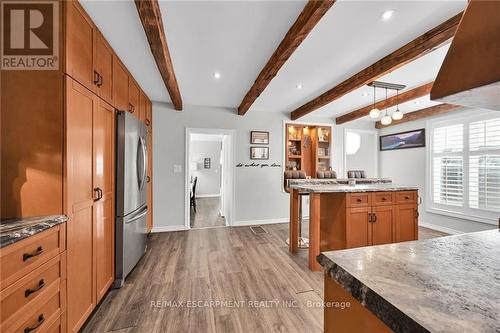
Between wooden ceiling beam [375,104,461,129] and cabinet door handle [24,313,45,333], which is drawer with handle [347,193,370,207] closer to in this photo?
cabinet door handle [24,313,45,333]

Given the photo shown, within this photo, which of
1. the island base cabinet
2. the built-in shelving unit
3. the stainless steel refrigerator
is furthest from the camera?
the built-in shelving unit

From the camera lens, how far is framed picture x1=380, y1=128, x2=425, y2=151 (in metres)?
4.49

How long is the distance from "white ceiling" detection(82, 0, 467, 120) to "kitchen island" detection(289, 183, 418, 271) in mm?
1567

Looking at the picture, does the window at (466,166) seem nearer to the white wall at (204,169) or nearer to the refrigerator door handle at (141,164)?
the refrigerator door handle at (141,164)

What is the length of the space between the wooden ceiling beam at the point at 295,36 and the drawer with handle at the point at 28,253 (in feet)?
7.46

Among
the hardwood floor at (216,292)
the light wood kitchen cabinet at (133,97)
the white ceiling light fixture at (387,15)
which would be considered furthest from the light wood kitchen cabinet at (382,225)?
the light wood kitchen cabinet at (133,97)

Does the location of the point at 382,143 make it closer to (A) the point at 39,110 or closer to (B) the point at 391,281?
(B) the point at 391,281

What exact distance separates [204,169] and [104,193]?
6.66 meters

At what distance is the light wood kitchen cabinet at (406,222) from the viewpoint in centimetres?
262

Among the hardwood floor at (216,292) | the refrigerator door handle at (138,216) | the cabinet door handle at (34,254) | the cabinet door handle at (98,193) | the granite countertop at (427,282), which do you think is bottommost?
the hardwood floor at (216,292)

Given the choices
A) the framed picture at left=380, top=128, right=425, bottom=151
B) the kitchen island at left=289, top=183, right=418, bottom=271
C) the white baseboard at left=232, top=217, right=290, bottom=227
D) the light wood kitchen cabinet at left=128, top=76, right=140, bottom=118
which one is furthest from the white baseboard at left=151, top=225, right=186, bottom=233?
the framed picture at left=380, top=128, right=425, bottom=151

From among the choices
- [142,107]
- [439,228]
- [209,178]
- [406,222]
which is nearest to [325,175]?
[406,222]

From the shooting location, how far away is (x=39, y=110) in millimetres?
1286

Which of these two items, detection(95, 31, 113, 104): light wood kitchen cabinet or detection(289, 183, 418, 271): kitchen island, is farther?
detection(289, 183, 418, 271): kitchen island
